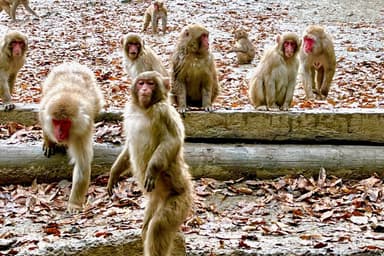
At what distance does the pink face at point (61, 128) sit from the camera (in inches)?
241

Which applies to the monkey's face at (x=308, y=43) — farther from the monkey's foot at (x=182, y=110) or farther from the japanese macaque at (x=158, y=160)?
the japanese macaque at (x=158, y=160)

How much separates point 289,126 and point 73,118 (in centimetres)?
255

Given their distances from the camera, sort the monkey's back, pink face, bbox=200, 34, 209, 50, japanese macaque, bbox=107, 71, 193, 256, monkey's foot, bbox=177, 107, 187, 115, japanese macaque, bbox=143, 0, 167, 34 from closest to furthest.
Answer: japanese macaque, bbox=107, 71, 193, 256 < the monkey's back < monkey's foot, bbox=177, 107, 187, 115 < pink face, bbox=200, 34, 209, 50 < japanese macaque, bbox=143, 0, 167, 34

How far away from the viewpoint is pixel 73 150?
6.60 meters

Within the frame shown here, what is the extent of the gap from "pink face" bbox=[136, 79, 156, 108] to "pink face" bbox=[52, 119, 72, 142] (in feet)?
4.29

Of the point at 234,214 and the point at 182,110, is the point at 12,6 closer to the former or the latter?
the point at 182,110

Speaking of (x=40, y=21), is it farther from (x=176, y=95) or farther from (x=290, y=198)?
(x=290, y=198)

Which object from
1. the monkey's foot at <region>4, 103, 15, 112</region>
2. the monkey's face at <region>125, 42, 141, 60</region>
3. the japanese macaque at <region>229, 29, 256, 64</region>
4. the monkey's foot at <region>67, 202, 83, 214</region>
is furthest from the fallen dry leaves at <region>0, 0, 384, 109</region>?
the monkey's foot at <region>67, 202, 83, 214</region>

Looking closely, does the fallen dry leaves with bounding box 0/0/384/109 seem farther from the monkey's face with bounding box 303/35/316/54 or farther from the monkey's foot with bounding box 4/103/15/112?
the monkey's foot with bounding box 4/103/15/112

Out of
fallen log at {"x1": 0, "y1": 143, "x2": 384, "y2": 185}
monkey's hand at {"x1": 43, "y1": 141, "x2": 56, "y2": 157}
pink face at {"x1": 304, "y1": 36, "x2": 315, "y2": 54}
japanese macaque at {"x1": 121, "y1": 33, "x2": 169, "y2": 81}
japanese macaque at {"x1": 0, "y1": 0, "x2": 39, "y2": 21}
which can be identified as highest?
japanese macaque at {"x1": 0, "y1": 0, "x2": 39, "y2": 21}

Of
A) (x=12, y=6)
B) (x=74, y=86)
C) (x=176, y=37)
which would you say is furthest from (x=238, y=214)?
(x=12, y=6)

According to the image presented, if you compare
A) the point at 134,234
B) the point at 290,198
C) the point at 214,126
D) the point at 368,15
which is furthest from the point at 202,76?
the point at 368,15

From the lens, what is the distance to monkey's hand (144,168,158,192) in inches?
197

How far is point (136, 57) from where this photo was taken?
9664 millimetres
